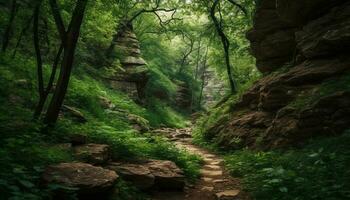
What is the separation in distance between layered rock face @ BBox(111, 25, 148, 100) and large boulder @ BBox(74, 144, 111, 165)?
1504cm

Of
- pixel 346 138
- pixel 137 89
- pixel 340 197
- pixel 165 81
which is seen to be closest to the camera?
pixel 340 197

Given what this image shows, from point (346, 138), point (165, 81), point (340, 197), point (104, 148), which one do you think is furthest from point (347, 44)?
point (165, 81)

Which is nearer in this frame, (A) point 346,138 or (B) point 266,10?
(A) point 346,138

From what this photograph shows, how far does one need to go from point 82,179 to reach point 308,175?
389 centimetres

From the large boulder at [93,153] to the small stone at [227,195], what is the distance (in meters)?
2.55

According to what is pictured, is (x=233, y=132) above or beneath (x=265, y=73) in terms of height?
beneath

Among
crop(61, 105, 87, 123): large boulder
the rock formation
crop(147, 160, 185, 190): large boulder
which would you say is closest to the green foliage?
crop(147, 160, 185, 190): large boulder

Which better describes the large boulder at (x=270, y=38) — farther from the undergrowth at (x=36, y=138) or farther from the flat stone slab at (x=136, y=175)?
the flat stone slab at (x=136, y=175)

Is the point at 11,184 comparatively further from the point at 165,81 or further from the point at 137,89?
the point at 165,81

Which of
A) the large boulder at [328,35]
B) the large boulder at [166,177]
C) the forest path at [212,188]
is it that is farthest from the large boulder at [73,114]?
the large boulder at [328,35]

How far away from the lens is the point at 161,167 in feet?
26.3

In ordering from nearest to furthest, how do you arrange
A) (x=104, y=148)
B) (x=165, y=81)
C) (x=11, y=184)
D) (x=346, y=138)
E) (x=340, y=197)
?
(x=11, y=184)
(x=340, y=197)
(x=346, y=138)
(x=104, y=148)
(x=165, y=81)

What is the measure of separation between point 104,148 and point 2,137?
2248 mm

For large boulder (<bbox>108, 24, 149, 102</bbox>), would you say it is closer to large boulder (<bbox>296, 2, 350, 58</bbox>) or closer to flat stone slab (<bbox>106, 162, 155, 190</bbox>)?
large boulder (<bbox>296, 2, 350, 58</bbox>)
